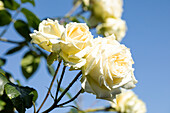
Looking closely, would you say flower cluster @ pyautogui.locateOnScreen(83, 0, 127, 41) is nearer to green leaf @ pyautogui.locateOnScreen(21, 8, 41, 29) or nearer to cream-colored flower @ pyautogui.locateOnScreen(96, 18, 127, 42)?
cream-colored flower @ pyautogui.locateOnScreen(96, 18, 127, 42)

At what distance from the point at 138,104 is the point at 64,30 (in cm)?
187

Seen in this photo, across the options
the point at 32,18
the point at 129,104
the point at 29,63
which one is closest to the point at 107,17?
the point at 129,104

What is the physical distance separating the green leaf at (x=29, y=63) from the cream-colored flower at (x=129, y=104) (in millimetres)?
904

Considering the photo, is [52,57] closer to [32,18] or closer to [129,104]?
[32,18]

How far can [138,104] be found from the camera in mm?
2422

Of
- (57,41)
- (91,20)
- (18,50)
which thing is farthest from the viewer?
(91,20)

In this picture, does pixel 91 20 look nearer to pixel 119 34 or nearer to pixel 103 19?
pixel 103 19

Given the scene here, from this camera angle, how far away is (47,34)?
2.53 ft

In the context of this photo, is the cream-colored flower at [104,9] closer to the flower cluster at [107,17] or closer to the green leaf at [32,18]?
the flower cluster at [107,17]

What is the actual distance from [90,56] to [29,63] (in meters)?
1.07

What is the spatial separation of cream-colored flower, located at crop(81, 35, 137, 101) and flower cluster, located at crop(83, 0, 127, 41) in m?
1.47

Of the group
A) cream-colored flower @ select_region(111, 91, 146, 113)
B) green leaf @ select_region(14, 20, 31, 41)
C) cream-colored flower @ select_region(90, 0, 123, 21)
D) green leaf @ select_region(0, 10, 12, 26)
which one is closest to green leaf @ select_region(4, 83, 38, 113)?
green leaf @ select_region(14, 20, 31, 41)

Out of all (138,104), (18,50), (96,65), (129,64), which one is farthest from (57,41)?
(138,104)

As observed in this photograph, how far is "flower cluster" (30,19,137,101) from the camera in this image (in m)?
0.74
